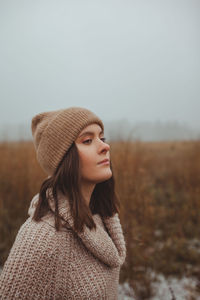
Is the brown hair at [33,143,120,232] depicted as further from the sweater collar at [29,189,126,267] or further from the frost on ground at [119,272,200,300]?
the frost on ground at [119,272,200,300]

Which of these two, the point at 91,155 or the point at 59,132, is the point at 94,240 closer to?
the point at 91,155

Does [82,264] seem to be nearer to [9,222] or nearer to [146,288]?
[146,288]

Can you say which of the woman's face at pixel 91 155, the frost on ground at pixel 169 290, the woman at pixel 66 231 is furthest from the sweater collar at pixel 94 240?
the frost on ground at pixel 169 290

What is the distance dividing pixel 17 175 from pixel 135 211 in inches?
77.4

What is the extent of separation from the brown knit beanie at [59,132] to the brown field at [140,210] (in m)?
1.31

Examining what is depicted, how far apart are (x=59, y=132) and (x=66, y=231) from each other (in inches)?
17.1

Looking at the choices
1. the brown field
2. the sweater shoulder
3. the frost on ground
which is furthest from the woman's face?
the frost on ground

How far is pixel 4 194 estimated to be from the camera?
3.63 metres

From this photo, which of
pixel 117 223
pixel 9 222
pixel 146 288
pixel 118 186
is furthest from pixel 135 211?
pixel 9 222

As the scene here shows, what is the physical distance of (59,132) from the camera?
1.10 m

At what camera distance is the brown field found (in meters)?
2.59

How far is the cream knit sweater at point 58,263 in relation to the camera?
898 millimetres

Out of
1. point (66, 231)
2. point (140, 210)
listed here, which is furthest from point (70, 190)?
point (140, 210)

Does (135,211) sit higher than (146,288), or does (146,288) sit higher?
(135,211)
